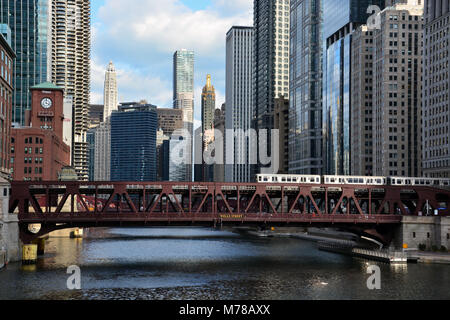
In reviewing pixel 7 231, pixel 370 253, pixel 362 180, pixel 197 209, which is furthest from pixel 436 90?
pixel 7 231

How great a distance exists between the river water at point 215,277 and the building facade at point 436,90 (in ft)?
209

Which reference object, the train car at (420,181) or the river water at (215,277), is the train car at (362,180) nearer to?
the train car at (420,181)

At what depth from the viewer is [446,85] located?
16462 centimetres

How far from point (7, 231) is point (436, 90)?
12204cm

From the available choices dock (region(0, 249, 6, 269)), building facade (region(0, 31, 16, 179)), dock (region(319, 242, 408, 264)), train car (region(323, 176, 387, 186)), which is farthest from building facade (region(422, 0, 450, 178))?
dock (region(0, 249, 6, 269))

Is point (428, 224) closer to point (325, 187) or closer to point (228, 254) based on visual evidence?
point (325, 187)

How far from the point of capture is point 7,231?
9462 cm

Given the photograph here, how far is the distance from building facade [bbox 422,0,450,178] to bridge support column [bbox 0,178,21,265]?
114 m

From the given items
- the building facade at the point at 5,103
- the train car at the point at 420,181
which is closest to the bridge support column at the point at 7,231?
the building facade at the point at 5,103

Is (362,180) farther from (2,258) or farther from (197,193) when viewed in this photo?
(2,258)

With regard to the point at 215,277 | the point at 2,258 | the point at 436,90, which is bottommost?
the point at 215,277

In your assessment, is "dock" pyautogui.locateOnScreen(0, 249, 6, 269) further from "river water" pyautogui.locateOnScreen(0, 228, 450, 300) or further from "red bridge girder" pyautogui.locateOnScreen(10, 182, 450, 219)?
"red bridge girder" pyautogui.locateOnScreen(10, 182, 450, 219)

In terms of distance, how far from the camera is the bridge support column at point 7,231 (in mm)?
92556
